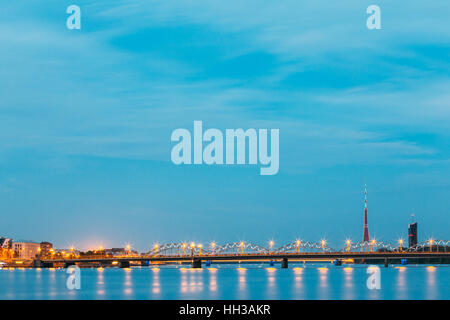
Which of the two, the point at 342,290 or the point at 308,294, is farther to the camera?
the point at 342,290

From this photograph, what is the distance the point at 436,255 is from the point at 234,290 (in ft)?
251

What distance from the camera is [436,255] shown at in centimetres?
16525
